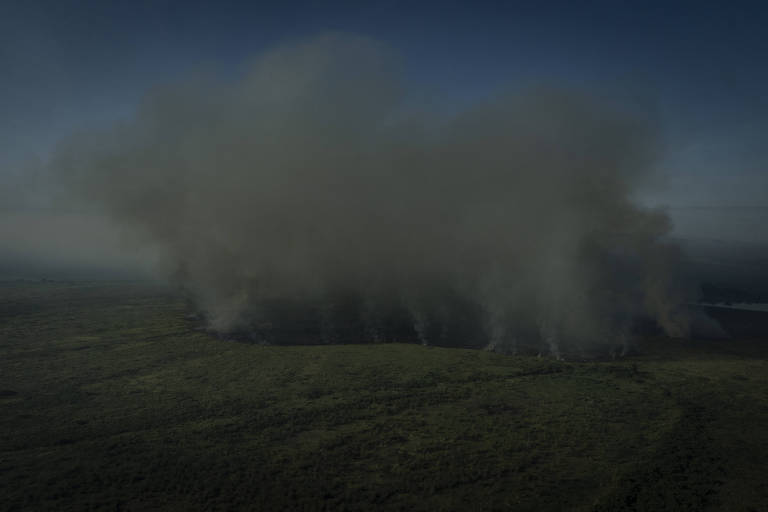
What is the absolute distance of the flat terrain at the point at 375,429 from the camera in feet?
80.5

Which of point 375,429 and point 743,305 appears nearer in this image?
point 375,429

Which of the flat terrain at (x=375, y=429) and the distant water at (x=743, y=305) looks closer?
the flat terrain at (x=375, y=429)

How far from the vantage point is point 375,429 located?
32.5 metres

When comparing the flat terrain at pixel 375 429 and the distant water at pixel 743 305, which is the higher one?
the distant water at pixel 743 305

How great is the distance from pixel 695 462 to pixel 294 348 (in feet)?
139

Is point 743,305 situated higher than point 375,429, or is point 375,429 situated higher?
point 743,305

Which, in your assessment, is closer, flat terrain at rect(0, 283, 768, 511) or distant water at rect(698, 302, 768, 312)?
flat terrain at rect(0, 283, 768, 511)

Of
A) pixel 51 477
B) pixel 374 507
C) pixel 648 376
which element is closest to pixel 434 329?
pixel 648 376

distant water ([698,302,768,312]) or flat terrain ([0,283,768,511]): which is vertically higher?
distant water ([698,302,768,312])

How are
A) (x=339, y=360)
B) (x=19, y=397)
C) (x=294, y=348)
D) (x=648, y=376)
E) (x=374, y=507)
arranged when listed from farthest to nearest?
1. (x=294, y=348)
2. (x=339, y=360)
3. (x=648, y=376)
4. (x=19, y=397)
5. (x=374, y=507)

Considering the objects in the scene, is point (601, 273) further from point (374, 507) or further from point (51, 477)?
point (51, 477)

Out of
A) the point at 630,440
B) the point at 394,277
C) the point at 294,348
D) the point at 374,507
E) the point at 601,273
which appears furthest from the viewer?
the point at 394,277

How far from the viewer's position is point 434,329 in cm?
6875

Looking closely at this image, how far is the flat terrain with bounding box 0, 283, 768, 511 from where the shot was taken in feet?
80.5
